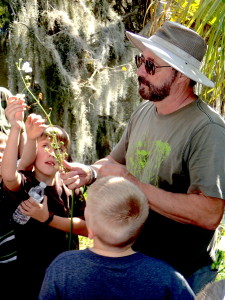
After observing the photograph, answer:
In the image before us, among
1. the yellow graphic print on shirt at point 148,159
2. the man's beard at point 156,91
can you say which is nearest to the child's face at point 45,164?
the yellow graphic print on shirt at point 148,159

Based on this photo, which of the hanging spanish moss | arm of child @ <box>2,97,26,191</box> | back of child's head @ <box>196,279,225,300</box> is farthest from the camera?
the hanging spanish moss

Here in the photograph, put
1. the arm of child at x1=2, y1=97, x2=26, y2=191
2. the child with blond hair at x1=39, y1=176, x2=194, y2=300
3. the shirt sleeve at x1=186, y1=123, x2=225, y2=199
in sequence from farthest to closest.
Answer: the arm of child at x1=2, y1=97, x2=26, y2=191, the shirt sleeve at x1=186, y1=123, x2=225, y2=199, the child with blond hair at x1=39, y1=176, x2=194, y2=300

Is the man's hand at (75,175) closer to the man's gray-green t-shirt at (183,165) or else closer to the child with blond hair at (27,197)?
the child with blond hair at (27,197)

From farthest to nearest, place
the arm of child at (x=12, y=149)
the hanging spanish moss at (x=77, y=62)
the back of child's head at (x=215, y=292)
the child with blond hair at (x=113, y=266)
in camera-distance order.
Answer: the hanging spanish moss at (x=77, y=62)
the arm of child at (x=12, y=149)
the child with blond hair at (x=113, y=266)
the back of child's head at (x=215, y=292)

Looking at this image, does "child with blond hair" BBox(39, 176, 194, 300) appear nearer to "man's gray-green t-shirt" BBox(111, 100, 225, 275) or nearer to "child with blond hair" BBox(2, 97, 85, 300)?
"man's gray-green t-shirt" BBox(111, 100, 225, 275)

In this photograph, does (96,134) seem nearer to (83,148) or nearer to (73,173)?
(83,148)

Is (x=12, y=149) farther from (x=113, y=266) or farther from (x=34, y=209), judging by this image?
(x=113, y=266)

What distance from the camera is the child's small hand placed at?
6.74ft

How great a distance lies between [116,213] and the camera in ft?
4.76

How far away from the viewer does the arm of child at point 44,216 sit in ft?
6.75

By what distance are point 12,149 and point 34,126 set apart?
0.62 ft

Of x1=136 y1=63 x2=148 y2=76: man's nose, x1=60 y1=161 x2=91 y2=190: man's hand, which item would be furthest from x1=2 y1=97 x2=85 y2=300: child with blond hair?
x1=136 y1=63 x2=148 y2=76: man's nose

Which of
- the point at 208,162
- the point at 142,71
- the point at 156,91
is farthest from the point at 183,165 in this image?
the point at 142,71

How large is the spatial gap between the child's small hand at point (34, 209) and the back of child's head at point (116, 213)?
2.03ft
